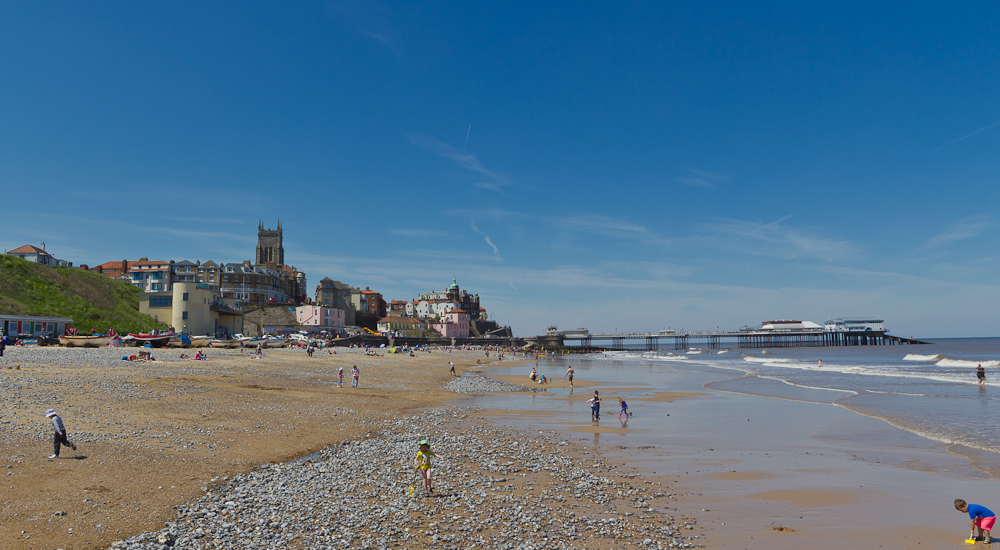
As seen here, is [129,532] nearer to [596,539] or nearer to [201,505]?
[201,505]

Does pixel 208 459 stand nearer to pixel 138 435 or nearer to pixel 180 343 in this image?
pixel 138 435

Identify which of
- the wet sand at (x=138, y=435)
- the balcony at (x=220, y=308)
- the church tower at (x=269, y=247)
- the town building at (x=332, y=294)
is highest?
the church tower at (x=269, y=247)

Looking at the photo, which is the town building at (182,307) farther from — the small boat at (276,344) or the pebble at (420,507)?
the pebble at (420,507)

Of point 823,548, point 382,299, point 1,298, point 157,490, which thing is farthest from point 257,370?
point 382,299

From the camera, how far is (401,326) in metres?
154

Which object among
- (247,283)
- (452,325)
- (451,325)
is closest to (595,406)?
(247,283)

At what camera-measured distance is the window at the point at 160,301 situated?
77.6m

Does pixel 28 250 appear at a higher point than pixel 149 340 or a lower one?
higher

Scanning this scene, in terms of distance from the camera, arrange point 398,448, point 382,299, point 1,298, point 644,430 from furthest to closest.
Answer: point 382,299
point 1,298
point 644,430
point 398,448

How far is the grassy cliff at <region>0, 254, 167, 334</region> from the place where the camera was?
63.0 m

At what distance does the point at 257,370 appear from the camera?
112ft

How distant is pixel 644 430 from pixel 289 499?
46.6 feet

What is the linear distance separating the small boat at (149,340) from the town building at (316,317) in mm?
72668

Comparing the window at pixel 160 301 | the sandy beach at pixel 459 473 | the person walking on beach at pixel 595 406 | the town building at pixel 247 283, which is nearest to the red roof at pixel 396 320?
the town building at pixel 247 283
